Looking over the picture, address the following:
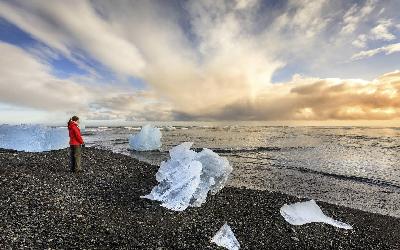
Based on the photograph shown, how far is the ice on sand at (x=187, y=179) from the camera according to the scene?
12.1 m

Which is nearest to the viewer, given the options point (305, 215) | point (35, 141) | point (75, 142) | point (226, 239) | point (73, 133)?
point (226, 239)

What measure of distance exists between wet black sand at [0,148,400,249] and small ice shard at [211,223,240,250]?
0.29 m

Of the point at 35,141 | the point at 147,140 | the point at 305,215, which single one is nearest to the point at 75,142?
the point at 305,215

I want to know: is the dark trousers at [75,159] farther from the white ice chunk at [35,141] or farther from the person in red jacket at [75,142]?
the white ice chunk at [35,141]

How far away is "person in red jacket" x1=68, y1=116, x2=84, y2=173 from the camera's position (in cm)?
1487

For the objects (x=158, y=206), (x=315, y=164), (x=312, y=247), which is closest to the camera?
(x=312, y=247)

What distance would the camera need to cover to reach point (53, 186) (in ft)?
41.0

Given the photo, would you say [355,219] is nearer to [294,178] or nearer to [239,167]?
[294,178]

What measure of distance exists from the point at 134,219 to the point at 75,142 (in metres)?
6.38

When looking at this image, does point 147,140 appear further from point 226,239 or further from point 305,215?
point 226,239

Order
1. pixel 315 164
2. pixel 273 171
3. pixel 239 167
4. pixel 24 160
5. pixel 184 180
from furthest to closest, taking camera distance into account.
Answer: pixel 315 164
pixel 239 167
pixel 273 171
pixel 24 160
pixel 184 180

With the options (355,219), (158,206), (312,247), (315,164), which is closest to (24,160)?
(158,206)

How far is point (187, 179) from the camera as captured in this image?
499 inches

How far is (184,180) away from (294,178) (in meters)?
14.0
